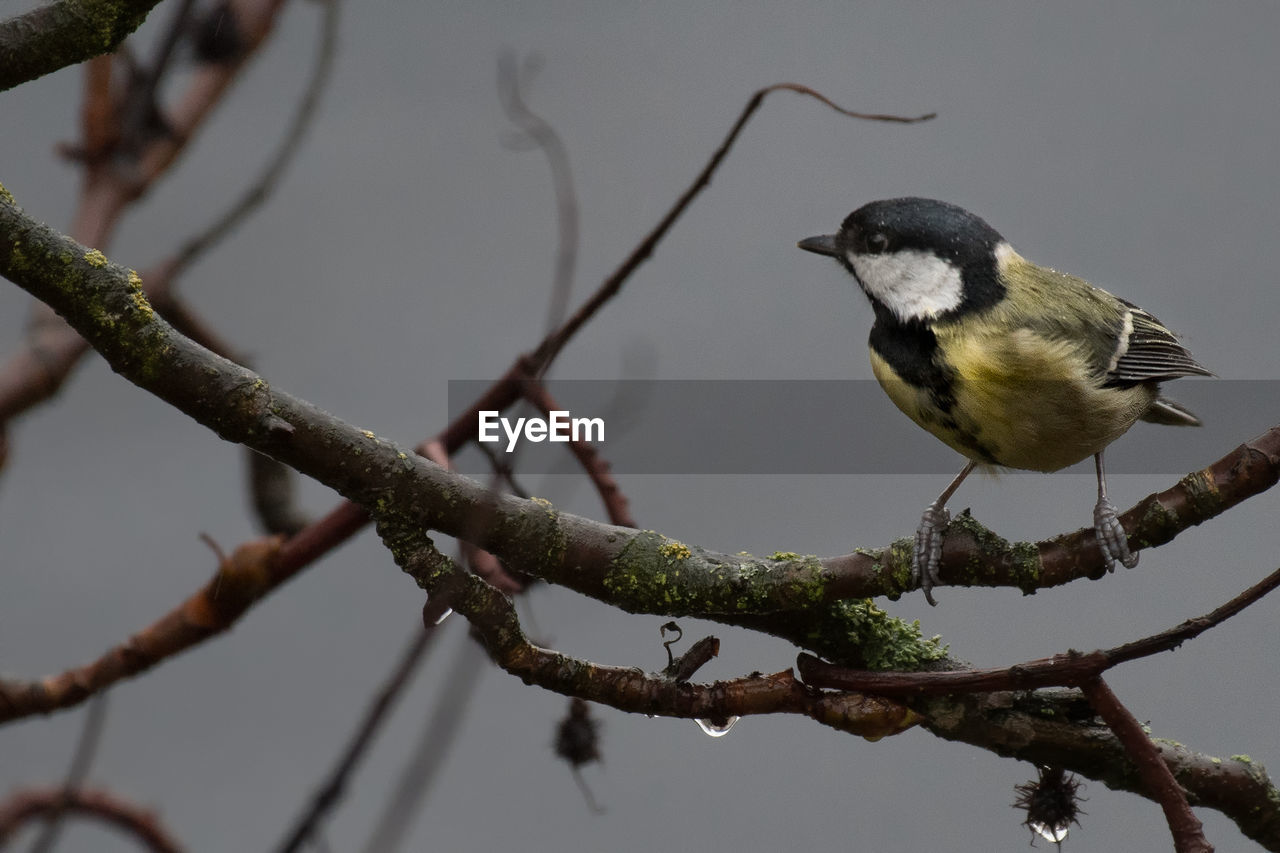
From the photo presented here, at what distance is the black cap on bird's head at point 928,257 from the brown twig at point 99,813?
1.85 feet

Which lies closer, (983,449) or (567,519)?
(567,519)

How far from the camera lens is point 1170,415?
958 millimetres

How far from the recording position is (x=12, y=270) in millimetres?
409

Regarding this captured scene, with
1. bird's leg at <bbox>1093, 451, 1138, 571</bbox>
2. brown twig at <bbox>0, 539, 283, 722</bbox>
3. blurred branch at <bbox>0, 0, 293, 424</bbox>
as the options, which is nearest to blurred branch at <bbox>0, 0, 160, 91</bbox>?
blurred branch at <bbox>0, 0, 293, 424</bbox>

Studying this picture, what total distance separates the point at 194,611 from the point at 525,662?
261mm

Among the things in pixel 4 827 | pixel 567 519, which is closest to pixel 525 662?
pixel 567 519

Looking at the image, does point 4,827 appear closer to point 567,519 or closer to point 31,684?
point 31,684

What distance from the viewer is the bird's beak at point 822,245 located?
856mm

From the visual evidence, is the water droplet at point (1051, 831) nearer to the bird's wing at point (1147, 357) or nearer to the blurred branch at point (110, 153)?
the bird's wing at point (1147, 357)

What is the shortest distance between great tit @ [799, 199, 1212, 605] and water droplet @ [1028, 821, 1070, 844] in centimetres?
21

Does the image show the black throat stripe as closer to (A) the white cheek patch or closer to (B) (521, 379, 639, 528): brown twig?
(A) the white cheek patch

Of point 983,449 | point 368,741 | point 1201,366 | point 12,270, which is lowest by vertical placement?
point 368,741

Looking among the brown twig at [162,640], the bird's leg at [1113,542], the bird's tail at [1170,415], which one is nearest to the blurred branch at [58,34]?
the brown twig at [162,640]

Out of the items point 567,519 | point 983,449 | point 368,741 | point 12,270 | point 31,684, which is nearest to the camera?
point 368,741
